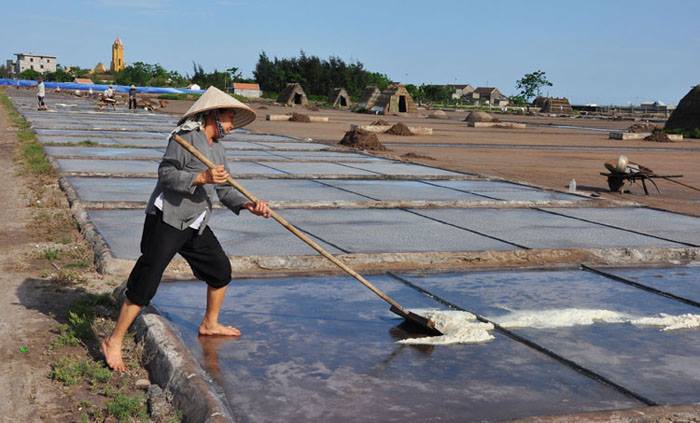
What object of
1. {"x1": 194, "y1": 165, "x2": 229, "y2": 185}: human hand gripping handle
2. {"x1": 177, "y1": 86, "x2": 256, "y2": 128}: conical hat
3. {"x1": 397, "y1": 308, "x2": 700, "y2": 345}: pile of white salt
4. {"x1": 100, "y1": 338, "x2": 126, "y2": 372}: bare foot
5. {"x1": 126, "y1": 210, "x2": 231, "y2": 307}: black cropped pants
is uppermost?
{"x1": 177, "y1": 86, "x2": 256, "y2": 128}: conical hat

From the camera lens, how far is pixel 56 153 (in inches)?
523

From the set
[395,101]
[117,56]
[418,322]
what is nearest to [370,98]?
[395,101]

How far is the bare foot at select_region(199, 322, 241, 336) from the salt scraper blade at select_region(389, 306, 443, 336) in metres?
0.84

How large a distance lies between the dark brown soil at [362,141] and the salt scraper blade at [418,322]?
14.1 metres

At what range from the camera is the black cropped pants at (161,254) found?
152 inches

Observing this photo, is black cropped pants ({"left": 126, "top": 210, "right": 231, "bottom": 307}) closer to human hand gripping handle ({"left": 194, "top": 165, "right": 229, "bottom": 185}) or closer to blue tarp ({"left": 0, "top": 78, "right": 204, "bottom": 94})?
human hand gripping handle ({"left": 194, "top": 165, "right": 229, "bottom": 185})

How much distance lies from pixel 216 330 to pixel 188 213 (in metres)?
0.62

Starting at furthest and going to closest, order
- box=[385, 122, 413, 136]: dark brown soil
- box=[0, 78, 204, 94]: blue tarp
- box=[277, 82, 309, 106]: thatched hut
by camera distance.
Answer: box=[0, 78, 204, 94]: blue tarp
box=[277, 82, 309, 106]: thatched hut
box=[385, 122, 413, 136]: dark brown soil

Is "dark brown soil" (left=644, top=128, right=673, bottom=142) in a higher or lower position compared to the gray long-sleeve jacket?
lower

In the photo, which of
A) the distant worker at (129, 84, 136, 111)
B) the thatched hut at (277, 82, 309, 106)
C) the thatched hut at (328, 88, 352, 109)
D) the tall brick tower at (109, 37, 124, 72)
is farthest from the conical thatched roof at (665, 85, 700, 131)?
the tall brick tower at (109, 37, 124, 72)

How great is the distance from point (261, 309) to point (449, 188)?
619 cm

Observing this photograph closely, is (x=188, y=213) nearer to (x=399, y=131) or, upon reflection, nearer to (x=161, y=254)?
(x=161, y=254)

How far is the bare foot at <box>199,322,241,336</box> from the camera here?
4188 millimetres

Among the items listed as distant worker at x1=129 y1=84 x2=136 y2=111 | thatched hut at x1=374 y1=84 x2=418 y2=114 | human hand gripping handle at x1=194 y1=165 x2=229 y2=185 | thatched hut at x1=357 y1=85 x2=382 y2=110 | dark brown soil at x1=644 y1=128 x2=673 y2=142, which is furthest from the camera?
thatched hut at x1=357 y1=85 x2=382 y2=110
